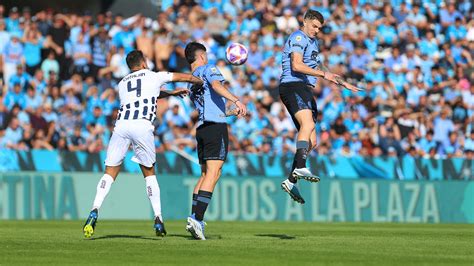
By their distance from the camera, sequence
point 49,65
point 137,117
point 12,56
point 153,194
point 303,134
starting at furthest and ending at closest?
point 49,65, point 12,56, point 303,134, point 153,194, point 137,117

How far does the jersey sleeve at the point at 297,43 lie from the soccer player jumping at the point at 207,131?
1.07 m

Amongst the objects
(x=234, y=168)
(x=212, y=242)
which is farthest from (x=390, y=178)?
(x=212, y=242)

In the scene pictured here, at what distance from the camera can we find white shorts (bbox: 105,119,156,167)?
14.0 m

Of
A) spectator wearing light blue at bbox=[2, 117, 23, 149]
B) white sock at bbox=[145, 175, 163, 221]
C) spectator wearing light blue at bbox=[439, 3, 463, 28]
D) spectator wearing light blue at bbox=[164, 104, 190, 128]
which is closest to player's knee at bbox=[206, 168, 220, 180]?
white sock at bbox=[145, 175, 163, 221]

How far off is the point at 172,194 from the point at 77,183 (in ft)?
7.02

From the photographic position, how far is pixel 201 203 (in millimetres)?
13828

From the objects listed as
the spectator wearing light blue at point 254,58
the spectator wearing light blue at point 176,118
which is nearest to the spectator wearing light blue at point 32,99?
the spectator wearing light blue at point 176,118

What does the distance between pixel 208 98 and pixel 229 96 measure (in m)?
0.76

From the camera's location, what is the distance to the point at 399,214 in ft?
82.8

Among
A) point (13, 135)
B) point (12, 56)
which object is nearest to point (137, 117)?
point (13, 135)

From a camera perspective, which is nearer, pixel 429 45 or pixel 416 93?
pixel 416 93

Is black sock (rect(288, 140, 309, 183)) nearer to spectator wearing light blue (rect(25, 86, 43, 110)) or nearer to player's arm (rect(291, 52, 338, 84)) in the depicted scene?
player's arm (rect(291, 52, 338, 84))

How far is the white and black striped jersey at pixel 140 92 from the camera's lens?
1398 cm

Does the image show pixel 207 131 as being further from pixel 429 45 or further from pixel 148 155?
pixel 429 45
